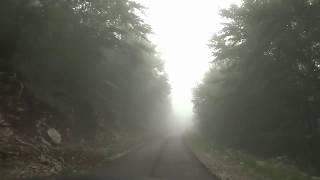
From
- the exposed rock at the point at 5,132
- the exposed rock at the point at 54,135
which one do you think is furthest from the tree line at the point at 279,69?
the exposed rock at the point at 5,132

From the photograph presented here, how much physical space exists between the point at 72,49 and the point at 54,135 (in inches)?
220

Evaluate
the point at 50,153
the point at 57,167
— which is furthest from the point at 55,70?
the point at 57,167

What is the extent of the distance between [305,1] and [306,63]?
159 inches

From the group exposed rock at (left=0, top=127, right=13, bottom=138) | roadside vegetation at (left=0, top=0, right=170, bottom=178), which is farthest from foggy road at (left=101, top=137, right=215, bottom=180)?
exposed rock at (left=0, top=127, right=13, bottom=138)

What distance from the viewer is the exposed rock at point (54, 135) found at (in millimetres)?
20956

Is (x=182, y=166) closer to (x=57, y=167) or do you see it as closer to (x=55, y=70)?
(x=57, y=167)

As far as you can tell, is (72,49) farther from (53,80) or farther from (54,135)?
(54,135)

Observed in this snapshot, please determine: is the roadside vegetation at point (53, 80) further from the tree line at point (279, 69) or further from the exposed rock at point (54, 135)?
the tree line at point (279, 69)

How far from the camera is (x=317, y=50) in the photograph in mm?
24875

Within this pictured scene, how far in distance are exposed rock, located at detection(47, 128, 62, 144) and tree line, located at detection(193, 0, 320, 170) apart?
1406 cm

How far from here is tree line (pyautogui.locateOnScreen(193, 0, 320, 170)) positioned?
2453cm

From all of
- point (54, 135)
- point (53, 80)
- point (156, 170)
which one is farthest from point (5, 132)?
point (156, 170)

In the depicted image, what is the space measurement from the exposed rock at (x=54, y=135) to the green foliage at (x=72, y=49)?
1842mm

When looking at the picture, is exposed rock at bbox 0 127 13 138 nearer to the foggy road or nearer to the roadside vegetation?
the roadside vegetation
